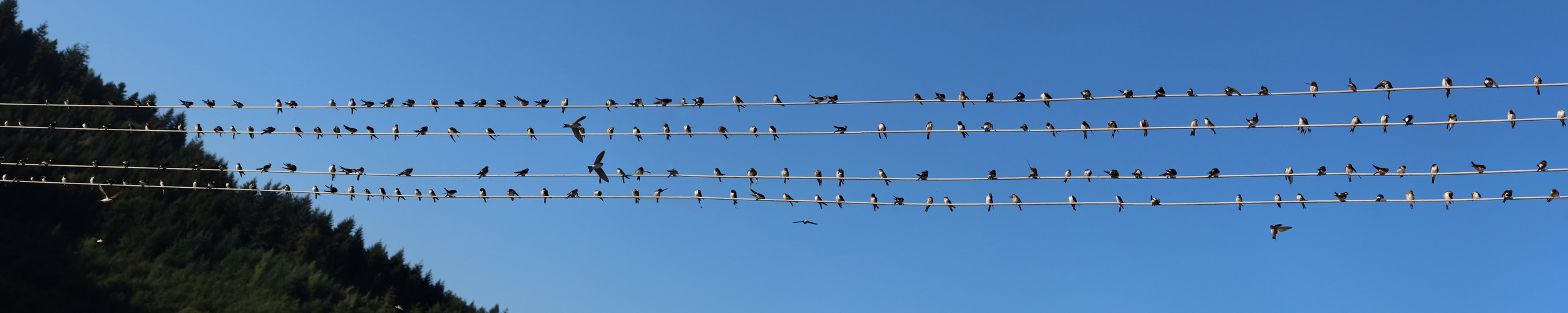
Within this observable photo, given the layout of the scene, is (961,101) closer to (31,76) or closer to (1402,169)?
(1402,169)

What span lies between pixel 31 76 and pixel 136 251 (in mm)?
24200

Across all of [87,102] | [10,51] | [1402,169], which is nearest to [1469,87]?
[1402,169]

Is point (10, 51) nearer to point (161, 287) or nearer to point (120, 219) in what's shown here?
point (120, 219)

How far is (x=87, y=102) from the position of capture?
4706 centimetres

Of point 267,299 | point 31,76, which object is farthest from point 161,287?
point 31,76

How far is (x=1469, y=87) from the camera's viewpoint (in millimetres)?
10750

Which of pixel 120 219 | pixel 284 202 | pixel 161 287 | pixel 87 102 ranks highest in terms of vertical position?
pixel 87 102

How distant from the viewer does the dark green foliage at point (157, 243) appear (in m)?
26.6

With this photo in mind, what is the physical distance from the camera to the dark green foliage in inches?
1046

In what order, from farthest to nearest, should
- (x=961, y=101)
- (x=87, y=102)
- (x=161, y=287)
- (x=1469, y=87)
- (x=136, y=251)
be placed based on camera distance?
1. (x=87, y=102)
2. (x=136, y=251)
3. (x=161, y=287)
4. (x=961, y=101)
5. (x=1469, y=87)

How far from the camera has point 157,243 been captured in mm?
30438

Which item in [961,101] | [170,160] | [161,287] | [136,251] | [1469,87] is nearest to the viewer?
[1469,87]

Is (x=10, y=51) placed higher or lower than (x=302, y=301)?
higher

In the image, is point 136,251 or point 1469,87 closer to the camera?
point 1469,87
